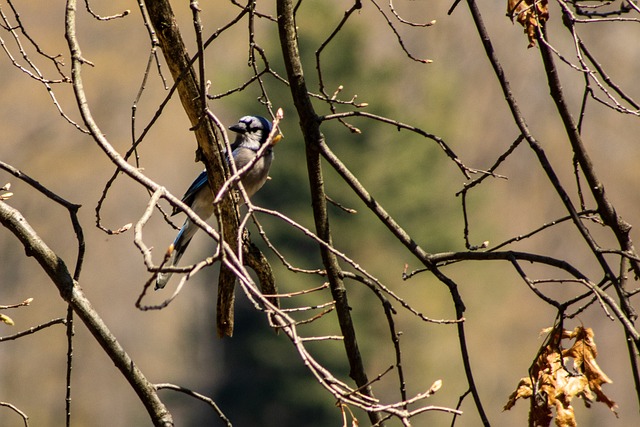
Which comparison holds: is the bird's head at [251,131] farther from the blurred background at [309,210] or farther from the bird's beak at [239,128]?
the blurred background at [309,210]

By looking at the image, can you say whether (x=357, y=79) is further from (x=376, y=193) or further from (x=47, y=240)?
(x=47, y=240)

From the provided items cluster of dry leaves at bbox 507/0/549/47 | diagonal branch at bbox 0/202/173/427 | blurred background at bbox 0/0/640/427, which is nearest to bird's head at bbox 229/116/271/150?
cluster of dry leaves at bbox 507/0/549/47

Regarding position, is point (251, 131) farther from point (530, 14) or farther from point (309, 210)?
point (309, 210)

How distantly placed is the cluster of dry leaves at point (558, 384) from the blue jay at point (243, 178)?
204cm

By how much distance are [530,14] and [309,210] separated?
19.5m

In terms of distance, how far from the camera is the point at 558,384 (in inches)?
94.8

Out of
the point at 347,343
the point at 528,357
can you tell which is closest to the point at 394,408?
the point at 347,343

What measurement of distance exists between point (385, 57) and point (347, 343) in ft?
72.7

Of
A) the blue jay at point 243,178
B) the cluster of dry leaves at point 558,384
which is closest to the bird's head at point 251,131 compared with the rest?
the blue jay at point 243,178

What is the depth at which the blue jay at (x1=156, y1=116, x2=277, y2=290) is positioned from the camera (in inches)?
178

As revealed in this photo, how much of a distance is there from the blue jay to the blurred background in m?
11.5

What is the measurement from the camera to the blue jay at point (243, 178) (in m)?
4.53

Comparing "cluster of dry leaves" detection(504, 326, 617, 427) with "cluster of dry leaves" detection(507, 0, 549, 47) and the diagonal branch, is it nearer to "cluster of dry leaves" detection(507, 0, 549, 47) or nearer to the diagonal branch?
"cluster of dry leaves" detection(507, 0, 549, 47)

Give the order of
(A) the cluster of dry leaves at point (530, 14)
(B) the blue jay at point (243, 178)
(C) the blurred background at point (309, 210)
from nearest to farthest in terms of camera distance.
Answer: (A) the cluster of dry leaves at point (530, 14)
(B) the blue jay at point (243, 178)
(C) the blurred background at point (309, 210)
